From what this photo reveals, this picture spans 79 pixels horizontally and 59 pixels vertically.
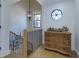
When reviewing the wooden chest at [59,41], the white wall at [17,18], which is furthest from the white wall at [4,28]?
the white wall at [17,18]

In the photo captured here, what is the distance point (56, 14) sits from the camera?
6613 millimetres

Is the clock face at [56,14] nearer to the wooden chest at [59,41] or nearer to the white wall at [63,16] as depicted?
the white wall at [63,16]

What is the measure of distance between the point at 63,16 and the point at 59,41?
1.51m

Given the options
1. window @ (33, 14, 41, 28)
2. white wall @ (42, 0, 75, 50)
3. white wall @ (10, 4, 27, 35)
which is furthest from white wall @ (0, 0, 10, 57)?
window @ (33, 14, 41, 28)

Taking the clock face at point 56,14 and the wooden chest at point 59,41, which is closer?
the wooden chest at point 59,41

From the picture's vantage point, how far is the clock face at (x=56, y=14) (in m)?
6.52

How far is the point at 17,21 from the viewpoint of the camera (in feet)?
30.4

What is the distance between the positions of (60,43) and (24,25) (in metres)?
5.21

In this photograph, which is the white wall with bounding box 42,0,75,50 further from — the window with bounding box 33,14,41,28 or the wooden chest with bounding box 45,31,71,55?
the window with bounding box 33,14,41,28

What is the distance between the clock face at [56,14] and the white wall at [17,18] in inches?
125

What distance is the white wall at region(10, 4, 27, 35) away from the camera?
28.6ft

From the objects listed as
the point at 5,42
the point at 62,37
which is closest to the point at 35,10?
the point at 62,37

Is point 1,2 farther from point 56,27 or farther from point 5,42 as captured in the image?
point 56,27

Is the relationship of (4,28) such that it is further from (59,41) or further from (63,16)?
Answer: (63,16)
